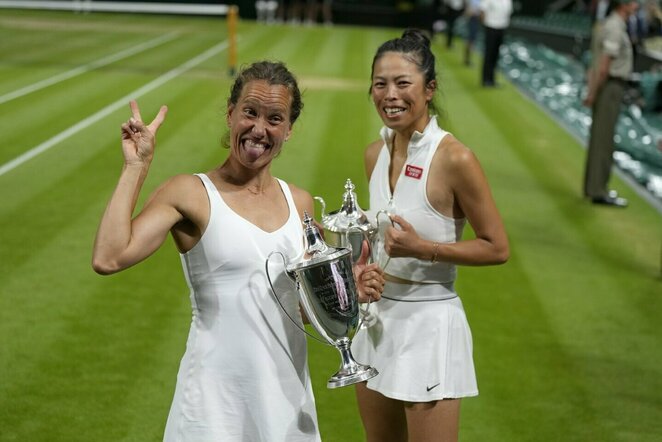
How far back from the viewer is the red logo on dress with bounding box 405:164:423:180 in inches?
159

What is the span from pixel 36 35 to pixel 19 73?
26.2 ft

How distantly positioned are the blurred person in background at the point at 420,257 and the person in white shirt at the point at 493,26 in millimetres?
16593

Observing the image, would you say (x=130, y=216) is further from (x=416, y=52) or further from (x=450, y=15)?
(x=450, y=15)

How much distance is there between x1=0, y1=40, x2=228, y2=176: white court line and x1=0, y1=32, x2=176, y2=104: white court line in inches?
60.8

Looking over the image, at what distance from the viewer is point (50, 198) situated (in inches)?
421

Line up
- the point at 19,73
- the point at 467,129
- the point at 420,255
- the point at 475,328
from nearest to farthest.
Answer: the point at 420,255 < the point at 475,328 < the point at 467,129 < the point at 19,73

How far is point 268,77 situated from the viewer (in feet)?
11.1

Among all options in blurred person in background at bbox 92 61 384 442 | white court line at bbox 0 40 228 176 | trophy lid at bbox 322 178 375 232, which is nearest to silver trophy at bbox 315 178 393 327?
trophy lid at bbox 322 178 375 232

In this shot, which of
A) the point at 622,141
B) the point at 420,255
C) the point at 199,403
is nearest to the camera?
the point at 199,403

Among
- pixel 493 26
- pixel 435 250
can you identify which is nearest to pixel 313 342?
pixel 435 250

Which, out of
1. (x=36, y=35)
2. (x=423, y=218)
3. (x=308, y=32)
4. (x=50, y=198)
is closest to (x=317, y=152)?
(x=50, y=198)

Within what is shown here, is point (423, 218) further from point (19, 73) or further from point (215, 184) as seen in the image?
point (19, 73)

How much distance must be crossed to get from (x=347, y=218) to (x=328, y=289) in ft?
1.76

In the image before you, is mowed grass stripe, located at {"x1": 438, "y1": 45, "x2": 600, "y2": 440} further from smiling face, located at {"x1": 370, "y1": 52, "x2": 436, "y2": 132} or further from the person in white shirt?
the person in white shirt
